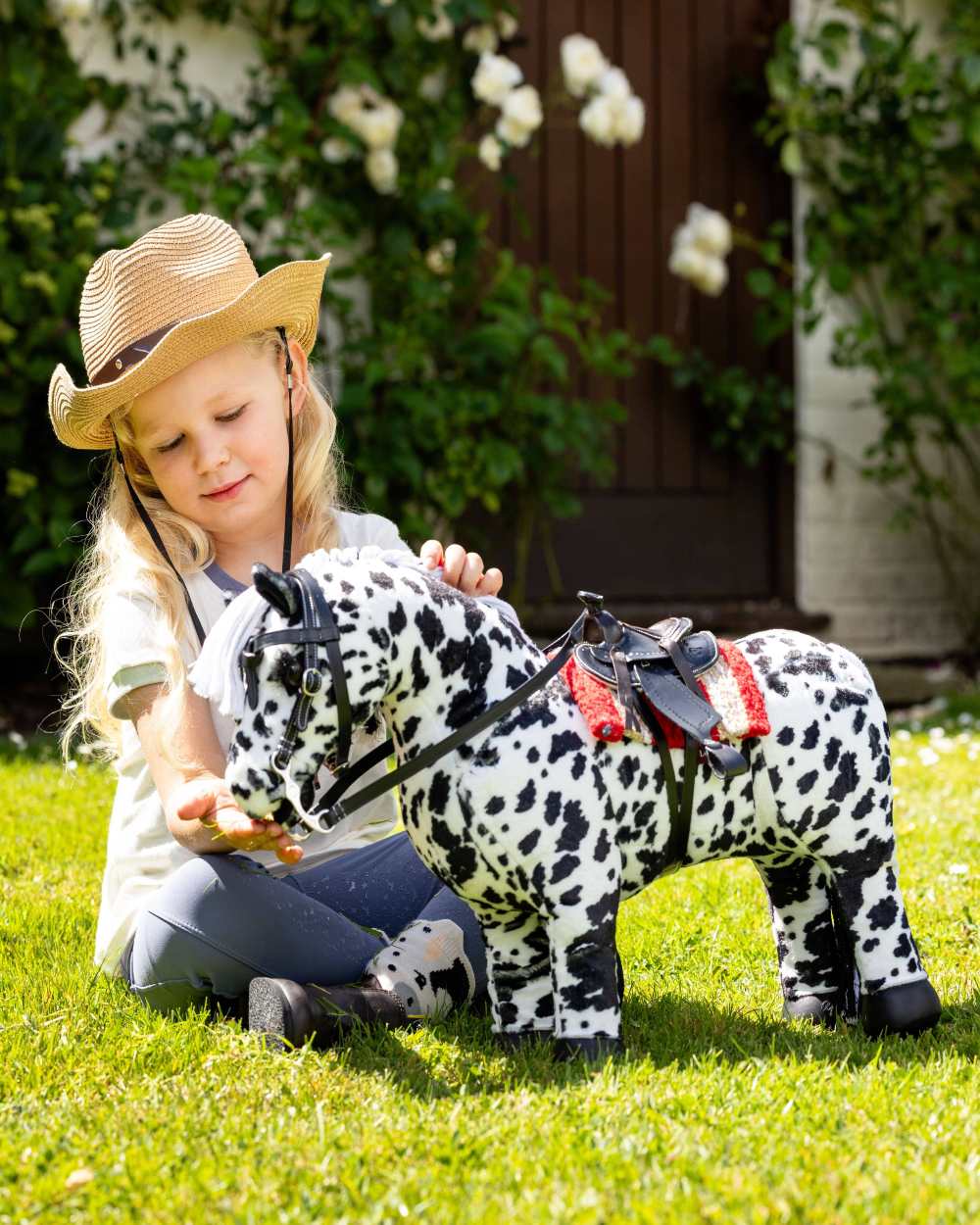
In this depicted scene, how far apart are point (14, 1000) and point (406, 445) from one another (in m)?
3.06

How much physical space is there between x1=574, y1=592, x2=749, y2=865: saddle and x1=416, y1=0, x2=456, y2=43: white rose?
161 inches

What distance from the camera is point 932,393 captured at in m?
6.36

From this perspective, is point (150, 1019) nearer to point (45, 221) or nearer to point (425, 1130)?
point (425, 1130)

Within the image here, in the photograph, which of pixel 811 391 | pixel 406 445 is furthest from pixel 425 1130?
pixel 811 391

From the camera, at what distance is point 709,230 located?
20.2 feet

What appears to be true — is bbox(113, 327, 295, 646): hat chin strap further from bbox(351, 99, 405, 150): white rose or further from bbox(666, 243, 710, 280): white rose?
bbox(666, 243, 710, 280): white rose

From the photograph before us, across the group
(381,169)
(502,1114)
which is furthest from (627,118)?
(502,1114)

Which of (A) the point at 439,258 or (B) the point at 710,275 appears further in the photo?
(B) the point at 710,275

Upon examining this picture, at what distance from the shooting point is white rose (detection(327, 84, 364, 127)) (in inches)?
212

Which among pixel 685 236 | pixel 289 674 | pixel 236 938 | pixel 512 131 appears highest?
pixel 512 131

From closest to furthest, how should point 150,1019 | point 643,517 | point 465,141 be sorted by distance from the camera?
point 150,1019
point 465,141
point 643,517

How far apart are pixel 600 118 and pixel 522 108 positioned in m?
0.37

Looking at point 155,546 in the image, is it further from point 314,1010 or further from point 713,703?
point 713,703

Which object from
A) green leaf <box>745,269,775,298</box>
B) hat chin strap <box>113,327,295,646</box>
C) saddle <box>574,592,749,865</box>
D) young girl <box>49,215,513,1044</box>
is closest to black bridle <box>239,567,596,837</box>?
saddle <box>574,592,749,865</box>
